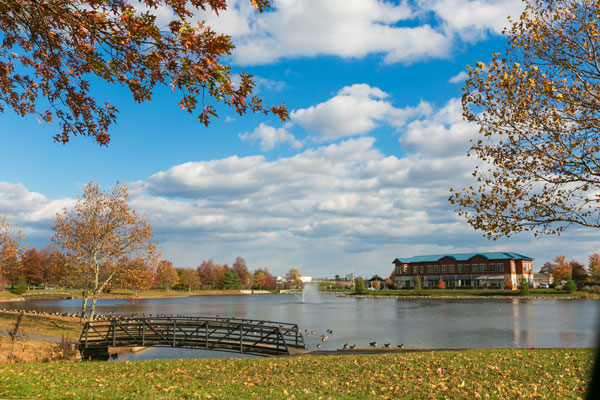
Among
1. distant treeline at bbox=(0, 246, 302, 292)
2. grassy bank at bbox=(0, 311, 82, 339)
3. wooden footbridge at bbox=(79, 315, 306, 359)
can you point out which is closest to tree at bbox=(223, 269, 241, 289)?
distant treeline at bbox=(0, 246, 302, 292)

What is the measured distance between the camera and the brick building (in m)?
140

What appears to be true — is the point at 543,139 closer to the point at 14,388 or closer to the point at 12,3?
the point at 12,3

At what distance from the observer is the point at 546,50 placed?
15773 millimetres

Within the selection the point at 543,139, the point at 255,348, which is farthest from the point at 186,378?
the point at 543,139

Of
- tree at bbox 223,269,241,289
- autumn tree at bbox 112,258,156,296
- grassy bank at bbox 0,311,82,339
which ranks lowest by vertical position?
tree at bbox 223,269,241,289

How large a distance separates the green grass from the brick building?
13302cm

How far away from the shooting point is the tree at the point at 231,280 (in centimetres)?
17751

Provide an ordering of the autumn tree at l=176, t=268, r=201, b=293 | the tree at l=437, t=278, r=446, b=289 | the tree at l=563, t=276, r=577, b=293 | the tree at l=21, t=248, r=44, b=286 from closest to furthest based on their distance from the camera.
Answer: the tree at l=21, t=248, r=44, b=286 < the tree at l=563, t=276, r=577, b=293 < the tree at l=437, t=278, r=446, b=289 < the autumn tree at l=176, t=268, r=201, b=293

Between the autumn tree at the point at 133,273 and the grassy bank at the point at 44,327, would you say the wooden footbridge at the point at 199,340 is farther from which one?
the autumn tree at the point at 133,273

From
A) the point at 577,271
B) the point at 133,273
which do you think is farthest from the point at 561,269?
the point at 133,273

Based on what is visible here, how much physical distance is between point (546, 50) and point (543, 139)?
325cm

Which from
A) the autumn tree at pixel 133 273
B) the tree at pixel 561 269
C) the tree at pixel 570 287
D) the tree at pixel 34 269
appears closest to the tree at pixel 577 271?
the tree at pixel 561 269

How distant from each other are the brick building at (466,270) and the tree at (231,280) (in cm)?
6497

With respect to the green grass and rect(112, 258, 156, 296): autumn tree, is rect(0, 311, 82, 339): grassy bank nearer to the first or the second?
rect(112, 258, 156, 296): autumn tree
